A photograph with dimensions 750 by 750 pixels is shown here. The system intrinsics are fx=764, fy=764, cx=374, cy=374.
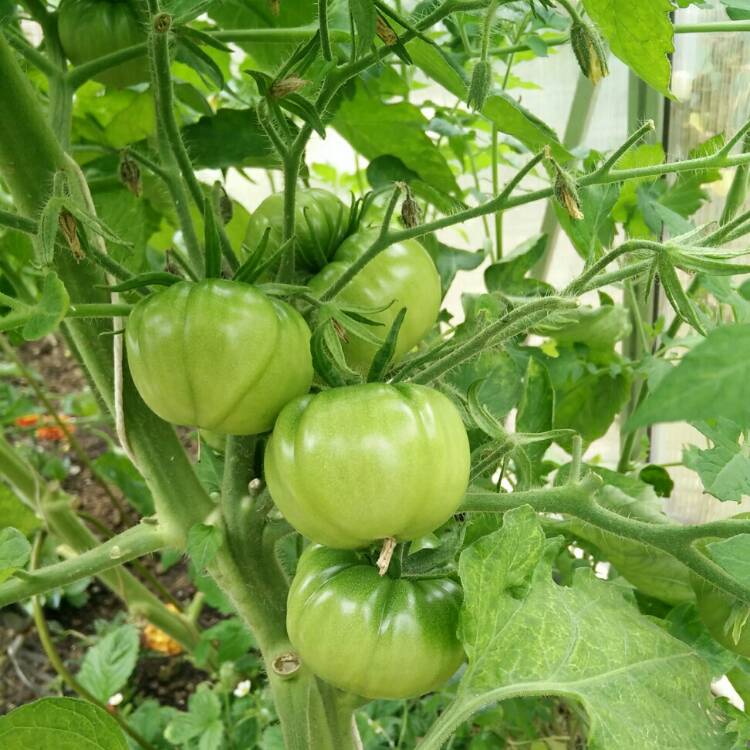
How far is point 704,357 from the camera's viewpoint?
0.19 meters

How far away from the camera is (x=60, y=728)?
46 centimetres

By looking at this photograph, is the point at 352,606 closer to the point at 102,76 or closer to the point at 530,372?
the point at 530,372

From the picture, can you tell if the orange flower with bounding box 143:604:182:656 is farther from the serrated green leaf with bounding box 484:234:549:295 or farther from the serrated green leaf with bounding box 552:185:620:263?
the serrated green leaf with bounding box 552:185:620:263

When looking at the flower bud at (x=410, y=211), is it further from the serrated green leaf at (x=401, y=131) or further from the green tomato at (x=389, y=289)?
the serrated green leaf at (x=401, y=131)

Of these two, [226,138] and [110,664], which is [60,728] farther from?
[110,664]

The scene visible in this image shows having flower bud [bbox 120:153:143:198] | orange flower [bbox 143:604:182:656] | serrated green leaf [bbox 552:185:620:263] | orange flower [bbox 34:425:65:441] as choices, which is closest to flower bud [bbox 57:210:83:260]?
flower bud [bbox 120:153:143:198]

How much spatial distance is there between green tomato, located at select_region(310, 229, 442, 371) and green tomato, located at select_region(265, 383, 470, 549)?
81mm

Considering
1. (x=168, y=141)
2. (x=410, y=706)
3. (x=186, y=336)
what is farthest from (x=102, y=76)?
(x=410, y=706)

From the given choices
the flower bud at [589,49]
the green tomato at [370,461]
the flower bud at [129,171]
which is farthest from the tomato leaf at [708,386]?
the flower bud at [129,171]

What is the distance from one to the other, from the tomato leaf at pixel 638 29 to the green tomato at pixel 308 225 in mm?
192

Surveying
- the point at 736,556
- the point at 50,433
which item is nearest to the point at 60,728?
the point at 736,556

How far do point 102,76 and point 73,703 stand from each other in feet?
1.38

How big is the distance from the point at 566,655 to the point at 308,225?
29 centimetres

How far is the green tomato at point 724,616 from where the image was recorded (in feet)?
1.35
